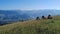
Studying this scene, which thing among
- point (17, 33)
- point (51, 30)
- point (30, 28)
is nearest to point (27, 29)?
point (30, 28)

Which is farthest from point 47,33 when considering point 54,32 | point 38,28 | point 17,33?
point 17,33

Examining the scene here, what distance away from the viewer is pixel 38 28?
2294 centimetres

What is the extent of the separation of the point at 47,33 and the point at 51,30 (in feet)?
3.21

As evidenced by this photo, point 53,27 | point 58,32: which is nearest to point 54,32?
point 58,32

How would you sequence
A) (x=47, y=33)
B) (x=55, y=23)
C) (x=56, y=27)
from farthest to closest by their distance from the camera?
(x=55, y=23) < (x=56, y=27) < (x=47, y=33)

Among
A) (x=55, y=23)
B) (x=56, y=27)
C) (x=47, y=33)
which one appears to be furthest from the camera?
(x=55, y=23)

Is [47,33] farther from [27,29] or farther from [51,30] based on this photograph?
[27,29]

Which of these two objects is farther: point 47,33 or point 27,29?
point 27,29

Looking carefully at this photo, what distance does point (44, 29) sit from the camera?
72.5 feet

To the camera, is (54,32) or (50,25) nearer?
(54,32)

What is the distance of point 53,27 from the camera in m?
22.9

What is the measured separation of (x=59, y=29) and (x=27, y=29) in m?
4.15

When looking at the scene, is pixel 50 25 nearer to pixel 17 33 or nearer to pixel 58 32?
pixel 58 32

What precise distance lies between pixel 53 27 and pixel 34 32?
2.84 metres
